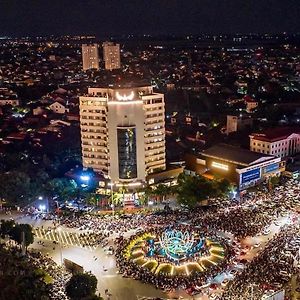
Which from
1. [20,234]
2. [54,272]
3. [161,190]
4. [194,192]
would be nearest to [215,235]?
[194,192]

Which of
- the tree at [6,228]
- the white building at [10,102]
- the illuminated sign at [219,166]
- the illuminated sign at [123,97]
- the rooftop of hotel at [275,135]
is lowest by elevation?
the white building at [10,102]

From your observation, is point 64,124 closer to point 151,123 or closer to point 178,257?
point 151,123

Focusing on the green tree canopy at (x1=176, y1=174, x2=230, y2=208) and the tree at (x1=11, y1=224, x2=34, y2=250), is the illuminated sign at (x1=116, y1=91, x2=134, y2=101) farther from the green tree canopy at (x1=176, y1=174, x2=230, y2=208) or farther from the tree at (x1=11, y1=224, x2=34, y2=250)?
the tree at (x1=11, y1=224, x2=34, y2=250)

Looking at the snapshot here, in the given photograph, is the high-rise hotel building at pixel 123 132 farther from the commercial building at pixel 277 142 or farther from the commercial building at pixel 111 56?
the commercial building at pixel 111 56

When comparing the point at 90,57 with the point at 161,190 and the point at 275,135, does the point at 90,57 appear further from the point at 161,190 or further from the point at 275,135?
the point at 161,190

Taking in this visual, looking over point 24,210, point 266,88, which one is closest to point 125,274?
point 24,210

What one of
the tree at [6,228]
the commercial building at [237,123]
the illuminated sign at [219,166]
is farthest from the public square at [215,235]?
the commercial building at [237,123]
